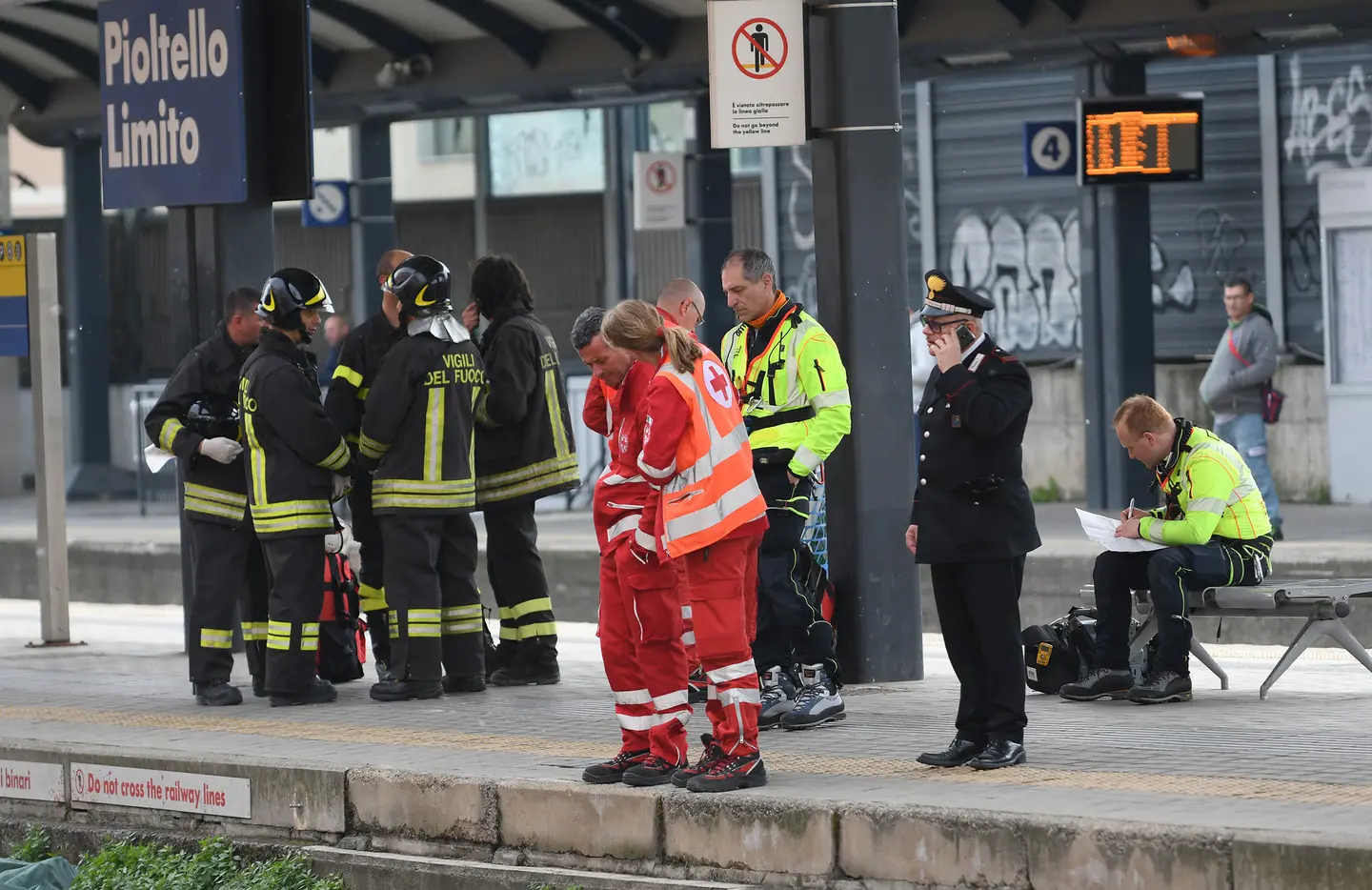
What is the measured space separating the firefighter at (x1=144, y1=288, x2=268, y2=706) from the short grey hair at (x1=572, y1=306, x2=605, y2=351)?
1.77 m

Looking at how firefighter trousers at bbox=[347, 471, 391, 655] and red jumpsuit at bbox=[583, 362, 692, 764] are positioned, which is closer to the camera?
red jumpsuit at bbox=[583, 362, 692, 764]

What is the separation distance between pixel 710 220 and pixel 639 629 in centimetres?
1109

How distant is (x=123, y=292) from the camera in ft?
92.2

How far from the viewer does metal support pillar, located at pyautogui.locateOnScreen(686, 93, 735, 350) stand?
17969 millimetres

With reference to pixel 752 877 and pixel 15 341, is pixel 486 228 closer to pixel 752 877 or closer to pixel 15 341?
pixel 15 341

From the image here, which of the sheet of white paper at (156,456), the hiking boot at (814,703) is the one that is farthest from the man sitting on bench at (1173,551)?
the sheet of white paper at (156,456)

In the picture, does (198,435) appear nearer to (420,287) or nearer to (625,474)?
(420,287)

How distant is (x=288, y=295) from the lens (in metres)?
9.67

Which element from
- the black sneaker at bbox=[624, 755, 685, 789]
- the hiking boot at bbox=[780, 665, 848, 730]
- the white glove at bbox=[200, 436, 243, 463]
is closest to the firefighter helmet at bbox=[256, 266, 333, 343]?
the white glove at bbox=[200, 436, 243, 463]

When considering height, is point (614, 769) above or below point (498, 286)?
below

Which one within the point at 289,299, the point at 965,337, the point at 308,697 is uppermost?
the point at 289,299

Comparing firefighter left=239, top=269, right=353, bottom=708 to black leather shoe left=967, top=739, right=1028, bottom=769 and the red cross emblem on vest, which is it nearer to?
the red cross emblem on vest

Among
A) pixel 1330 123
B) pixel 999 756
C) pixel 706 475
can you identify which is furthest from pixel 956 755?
pixel 1330 123

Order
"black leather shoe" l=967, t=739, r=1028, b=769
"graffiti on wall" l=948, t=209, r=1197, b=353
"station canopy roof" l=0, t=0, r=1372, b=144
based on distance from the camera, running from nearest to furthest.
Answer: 1. "black leather shoe" l=967, t=739, r=1028, b=769
2. "station canopy roof" l=0, t=0, r=1372, b=144
3. "graffiti on wall" l=948, t=209, r=1197, b=353
